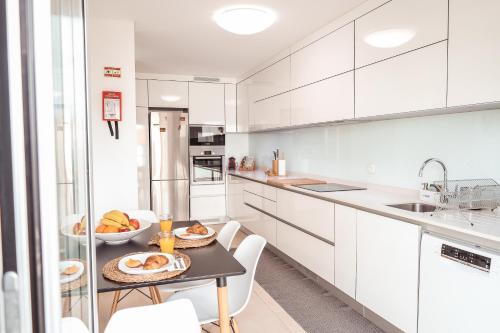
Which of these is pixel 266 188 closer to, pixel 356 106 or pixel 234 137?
pixel 356 106

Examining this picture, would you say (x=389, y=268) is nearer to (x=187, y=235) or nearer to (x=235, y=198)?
(x=187, y=235)

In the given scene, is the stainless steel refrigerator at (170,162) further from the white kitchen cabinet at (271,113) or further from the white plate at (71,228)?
the white plate at (71,228)

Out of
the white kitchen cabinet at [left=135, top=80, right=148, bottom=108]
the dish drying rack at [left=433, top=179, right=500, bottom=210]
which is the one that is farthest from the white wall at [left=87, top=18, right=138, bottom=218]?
the dish drying rack at [left=433, top=179, right=500, bottom=210]

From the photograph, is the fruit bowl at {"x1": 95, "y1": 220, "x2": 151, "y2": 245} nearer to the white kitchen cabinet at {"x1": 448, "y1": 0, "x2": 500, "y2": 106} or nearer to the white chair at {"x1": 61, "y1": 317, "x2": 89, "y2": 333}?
the white chair at {"x1": 61, "y1": 317, "x2": 89, "y2": 333}

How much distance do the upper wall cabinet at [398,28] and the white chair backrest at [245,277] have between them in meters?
1.59

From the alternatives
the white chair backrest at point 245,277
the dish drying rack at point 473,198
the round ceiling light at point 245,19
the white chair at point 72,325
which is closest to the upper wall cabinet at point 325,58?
the round ceiling light at point 245,19

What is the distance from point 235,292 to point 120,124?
2045mm

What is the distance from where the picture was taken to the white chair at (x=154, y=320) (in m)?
1.20

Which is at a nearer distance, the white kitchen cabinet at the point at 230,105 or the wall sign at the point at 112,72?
the wall sign at the point at 112,72

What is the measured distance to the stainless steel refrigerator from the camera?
5.13 metres

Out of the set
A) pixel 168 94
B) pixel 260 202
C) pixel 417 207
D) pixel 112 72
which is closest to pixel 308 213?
pixel 417 207

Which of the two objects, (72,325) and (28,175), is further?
(72,325)

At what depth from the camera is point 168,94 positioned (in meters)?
5.30

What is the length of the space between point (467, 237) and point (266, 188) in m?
2.51
